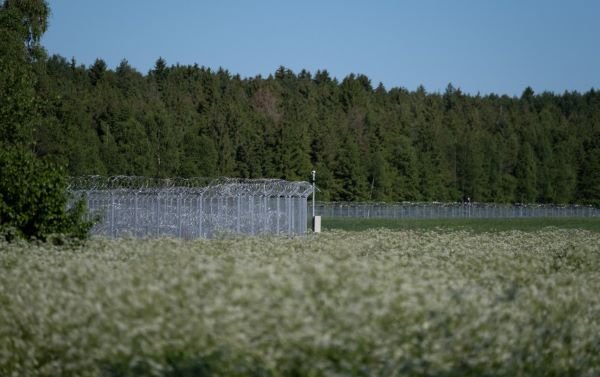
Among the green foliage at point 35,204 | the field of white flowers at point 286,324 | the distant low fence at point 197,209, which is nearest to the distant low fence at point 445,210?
the distant low fence at point 197,209

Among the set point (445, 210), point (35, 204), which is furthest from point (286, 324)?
point (445, 210)

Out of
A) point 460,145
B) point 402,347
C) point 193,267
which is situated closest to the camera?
point 402,347

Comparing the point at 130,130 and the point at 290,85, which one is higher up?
the point at 290,85

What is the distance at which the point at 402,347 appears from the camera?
11867 mm

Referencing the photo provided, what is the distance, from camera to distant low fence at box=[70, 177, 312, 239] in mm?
42781

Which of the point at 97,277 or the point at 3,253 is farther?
the point at 3,253

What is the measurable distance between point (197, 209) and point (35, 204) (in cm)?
1641

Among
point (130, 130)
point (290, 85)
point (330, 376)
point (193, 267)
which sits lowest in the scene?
point (330, 376)

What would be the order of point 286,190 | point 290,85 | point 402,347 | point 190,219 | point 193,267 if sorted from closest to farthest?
point 402,347 < point 193,267 < point 190,219 < point 286,190 < point 290,85

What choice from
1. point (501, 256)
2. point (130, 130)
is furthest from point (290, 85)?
point (501, 256)

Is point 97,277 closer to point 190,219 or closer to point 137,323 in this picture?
point 137,323

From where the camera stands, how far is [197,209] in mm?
44438

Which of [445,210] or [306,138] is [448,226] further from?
[445,210]

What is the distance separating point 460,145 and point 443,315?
111 metres
